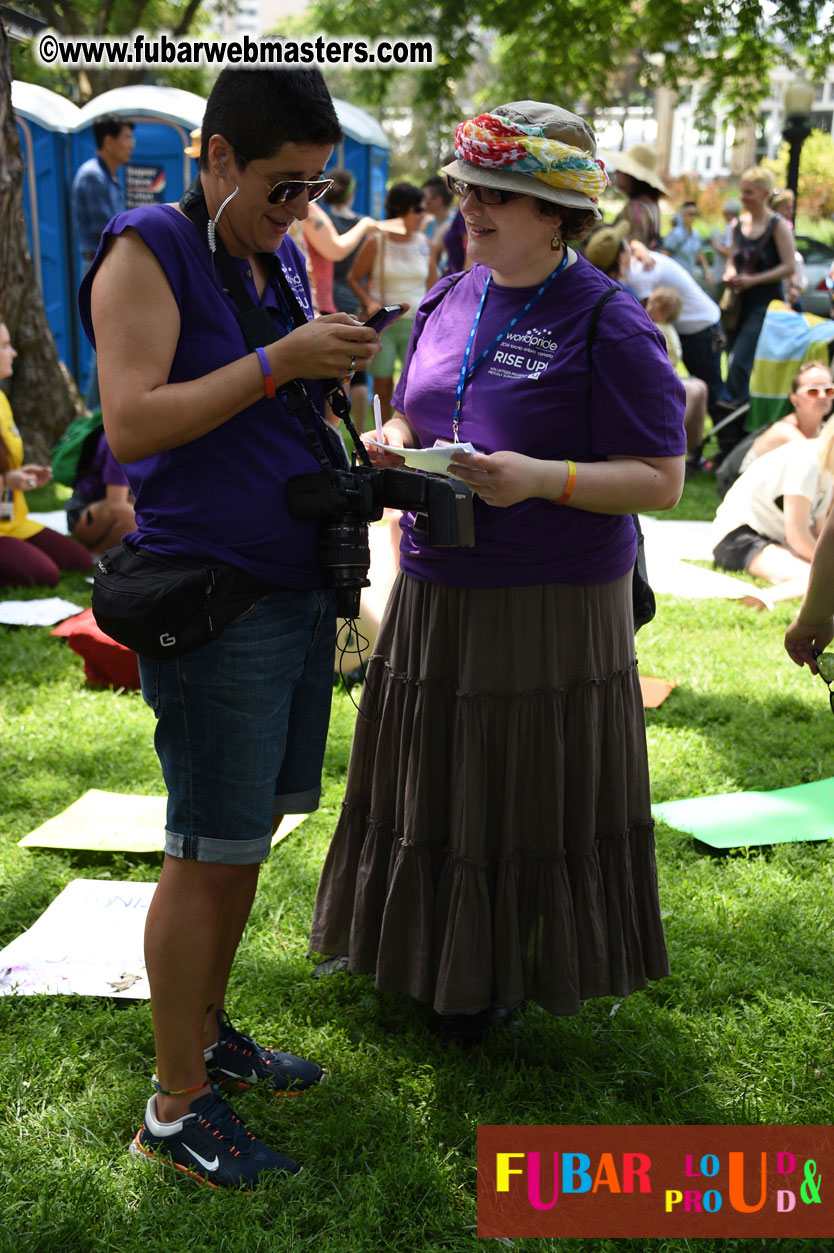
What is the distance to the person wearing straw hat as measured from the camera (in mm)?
8344

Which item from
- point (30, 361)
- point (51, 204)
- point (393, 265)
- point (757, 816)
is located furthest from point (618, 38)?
point (757, 816)

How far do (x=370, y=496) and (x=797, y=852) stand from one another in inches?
86.2

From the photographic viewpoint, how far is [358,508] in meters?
2.13

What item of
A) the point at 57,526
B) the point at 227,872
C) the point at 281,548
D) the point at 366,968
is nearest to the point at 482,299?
the point at 281,548

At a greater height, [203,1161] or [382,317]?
[382,317]

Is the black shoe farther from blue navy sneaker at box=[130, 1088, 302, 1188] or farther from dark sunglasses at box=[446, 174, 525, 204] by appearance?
dark sunglasses at box=[446, 174, 525, 204]

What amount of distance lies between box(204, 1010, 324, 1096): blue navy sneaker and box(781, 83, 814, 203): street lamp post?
1392 centimetres

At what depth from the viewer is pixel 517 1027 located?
283 cm

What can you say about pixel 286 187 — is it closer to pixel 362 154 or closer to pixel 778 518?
pixel 778 518

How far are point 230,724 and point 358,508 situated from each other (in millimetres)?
463

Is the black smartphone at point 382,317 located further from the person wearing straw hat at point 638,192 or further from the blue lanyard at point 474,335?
the person wearing straw hat at point 638,192

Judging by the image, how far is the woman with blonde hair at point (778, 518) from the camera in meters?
6.22

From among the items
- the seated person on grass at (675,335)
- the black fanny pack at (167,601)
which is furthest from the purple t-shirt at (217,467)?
the seated person on grass at (675,335)

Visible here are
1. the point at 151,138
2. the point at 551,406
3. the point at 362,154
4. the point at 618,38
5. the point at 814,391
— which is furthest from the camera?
the point at 618,38
